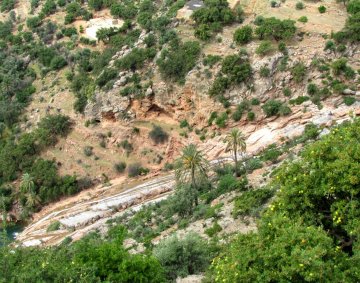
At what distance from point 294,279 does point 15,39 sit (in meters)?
63.1

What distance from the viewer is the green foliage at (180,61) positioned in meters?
55.5

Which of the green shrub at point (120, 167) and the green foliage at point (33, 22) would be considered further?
the green foliage at point (33, 22)

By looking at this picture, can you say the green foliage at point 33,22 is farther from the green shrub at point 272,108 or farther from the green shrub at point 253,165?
the green shrub at point 253,165

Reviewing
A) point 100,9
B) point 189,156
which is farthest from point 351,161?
point 100,9

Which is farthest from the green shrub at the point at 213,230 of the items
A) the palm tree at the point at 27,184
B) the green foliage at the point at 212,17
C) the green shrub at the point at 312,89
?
the green foliage at the point at 212,17

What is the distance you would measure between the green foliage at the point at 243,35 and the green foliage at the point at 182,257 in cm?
3205

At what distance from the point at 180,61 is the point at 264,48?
8.60 m

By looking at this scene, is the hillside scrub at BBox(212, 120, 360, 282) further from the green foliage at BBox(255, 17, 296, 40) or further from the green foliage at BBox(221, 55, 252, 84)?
the green foliage at BBox(255, 17, 296, 40)

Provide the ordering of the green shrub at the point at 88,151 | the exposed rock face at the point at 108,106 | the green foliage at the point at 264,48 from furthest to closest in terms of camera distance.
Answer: the exposed rock face at the point at 108,106 < the green shrub at the point at 88,151 < the green foliage at the point at 264,48

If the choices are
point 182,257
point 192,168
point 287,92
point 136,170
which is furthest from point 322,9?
point 182,257

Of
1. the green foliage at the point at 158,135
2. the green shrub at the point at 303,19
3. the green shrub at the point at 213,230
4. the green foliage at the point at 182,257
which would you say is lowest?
the green foliage at the point at 158,135

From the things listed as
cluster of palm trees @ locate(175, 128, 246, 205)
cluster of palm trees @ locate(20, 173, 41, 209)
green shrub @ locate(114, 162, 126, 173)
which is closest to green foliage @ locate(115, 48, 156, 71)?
green shrub @ locate(114, 162, 126, 173)

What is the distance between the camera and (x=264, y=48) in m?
53.2

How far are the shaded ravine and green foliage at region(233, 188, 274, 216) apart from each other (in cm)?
1417
